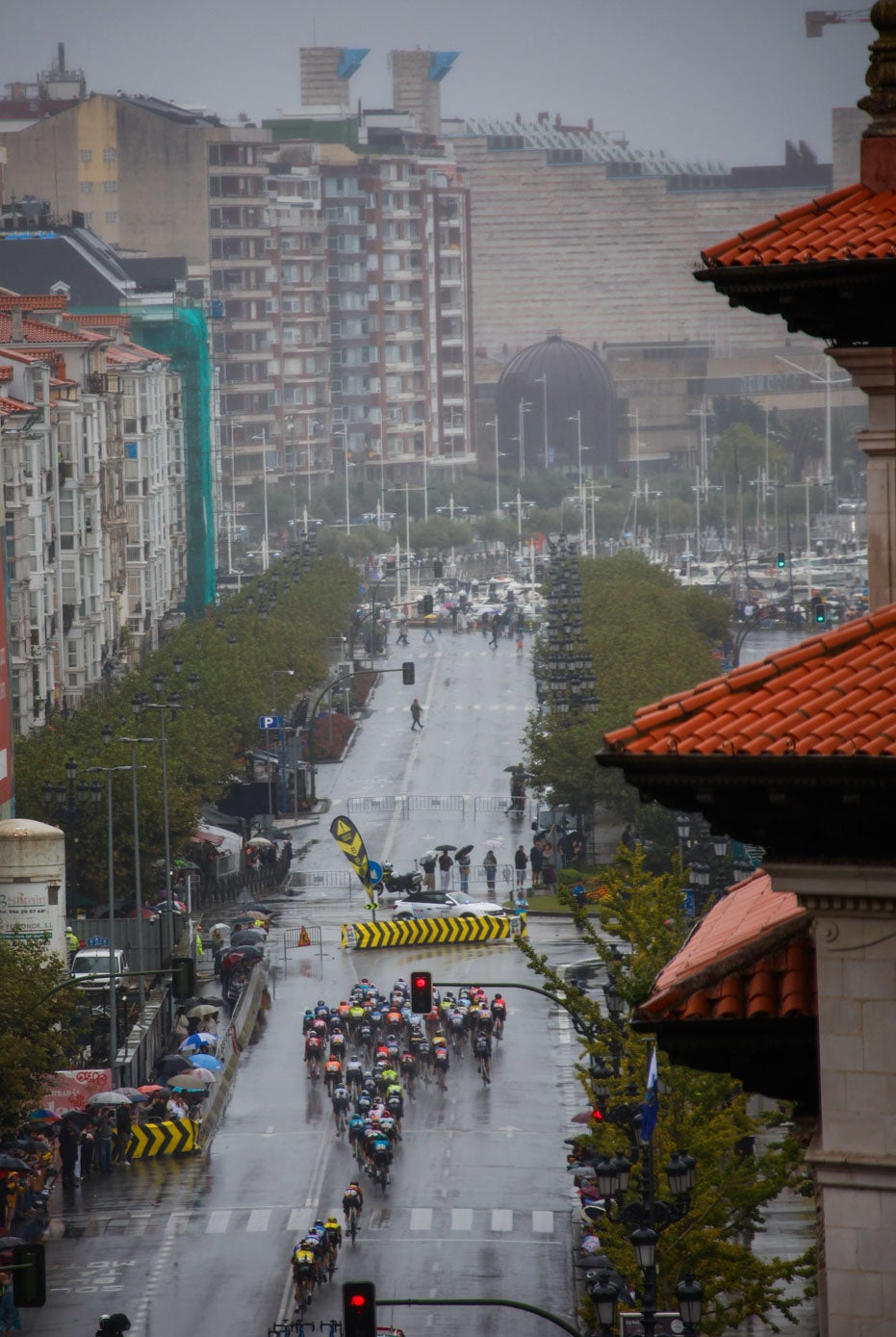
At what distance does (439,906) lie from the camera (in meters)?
78.8

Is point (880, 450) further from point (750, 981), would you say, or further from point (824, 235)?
point (750, 981)

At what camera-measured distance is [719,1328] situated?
1305 inches

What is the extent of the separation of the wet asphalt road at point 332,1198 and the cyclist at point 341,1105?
289mm

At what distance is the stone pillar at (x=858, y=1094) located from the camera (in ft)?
43.5

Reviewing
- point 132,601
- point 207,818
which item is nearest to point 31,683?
point 207,818

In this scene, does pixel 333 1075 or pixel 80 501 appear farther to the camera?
pixel 80 501

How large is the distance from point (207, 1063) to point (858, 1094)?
153ft

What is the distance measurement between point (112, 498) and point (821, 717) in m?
111

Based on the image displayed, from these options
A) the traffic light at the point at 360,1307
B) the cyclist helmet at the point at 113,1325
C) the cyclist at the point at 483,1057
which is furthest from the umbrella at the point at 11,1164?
the traffic light at the point at 360,1307

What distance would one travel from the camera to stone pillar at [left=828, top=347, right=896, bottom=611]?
1652 cm

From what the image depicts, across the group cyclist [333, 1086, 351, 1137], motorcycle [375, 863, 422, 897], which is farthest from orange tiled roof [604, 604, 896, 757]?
motorcycle [375, 863, 422, 897]

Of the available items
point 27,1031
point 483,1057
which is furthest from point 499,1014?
point 27,1031

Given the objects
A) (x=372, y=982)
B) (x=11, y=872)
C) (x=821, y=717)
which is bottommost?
(x=372, y=982)

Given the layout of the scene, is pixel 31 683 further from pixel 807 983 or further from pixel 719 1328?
pixel 807 983
